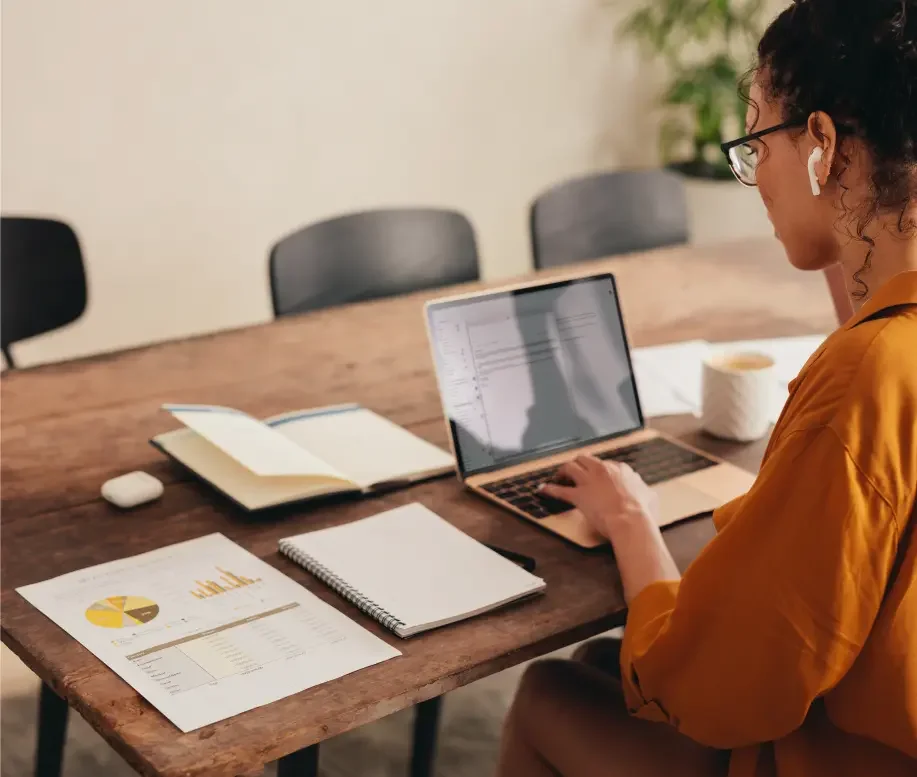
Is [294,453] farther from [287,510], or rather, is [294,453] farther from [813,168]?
[813,168]

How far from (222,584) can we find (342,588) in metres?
0.12

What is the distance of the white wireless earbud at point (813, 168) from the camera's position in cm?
97

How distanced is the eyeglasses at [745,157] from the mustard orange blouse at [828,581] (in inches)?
7.9

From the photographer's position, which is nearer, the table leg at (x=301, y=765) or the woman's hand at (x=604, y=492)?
the table leg at (x=301, y=765)

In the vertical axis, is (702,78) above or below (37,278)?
above

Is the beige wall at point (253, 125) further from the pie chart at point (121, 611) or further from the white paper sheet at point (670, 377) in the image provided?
the pie chart at point (121, 611)

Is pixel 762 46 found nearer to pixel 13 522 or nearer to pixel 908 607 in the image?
pixel 908 607

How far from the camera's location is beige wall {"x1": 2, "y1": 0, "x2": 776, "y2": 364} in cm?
298

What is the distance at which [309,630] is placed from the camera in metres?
1.08

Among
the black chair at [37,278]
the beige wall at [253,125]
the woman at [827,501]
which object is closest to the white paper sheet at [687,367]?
the woman at [827,501]

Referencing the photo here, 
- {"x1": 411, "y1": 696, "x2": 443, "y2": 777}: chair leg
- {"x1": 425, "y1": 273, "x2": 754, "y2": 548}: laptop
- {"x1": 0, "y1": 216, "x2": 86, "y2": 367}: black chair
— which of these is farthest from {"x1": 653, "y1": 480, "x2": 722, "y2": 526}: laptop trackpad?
{"x1": 0, "y1": 216, "x2": 86, "y2": 367}: black chair

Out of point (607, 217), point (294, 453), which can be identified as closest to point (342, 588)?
point (294, 453)

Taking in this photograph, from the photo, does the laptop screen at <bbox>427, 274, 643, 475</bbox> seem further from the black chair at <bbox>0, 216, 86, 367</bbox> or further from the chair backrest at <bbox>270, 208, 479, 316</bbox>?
the black chair at <bbox>0, 216, 86, 367</bbox>

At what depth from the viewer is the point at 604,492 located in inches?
50.3
